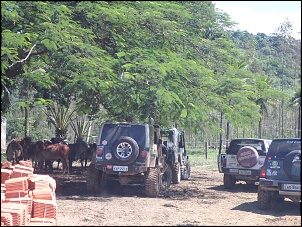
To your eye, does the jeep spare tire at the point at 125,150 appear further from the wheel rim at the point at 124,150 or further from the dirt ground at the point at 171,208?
the dirt ground at the point at 171,208

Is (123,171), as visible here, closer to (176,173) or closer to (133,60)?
(133,60)

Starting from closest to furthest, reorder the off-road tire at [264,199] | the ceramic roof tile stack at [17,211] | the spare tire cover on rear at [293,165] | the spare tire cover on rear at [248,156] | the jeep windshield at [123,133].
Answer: the ceramic roof tile stack at [17,211]
the spare tire cover on rear at [293,165]
the off-road tire at [264,199]
the jeep windshield at [123,133]
the spare tire cover on rear at [248,156]

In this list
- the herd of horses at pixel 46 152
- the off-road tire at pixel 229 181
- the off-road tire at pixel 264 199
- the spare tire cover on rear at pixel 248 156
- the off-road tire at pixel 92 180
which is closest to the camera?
the off-road tire at pixel 264 199

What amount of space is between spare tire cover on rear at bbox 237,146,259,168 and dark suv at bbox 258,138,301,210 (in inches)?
156

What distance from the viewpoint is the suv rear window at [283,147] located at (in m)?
11.8

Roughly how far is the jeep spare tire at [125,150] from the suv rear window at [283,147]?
13.1ft

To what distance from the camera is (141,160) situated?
577 inches

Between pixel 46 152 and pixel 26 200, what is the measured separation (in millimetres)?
11503

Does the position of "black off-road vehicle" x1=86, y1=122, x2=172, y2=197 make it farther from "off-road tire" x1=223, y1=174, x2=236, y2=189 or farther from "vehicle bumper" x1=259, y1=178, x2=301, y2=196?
"vehicle bumper" x1=259, y1=178, x2=301, y2=196

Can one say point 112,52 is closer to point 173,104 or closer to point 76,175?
point 173,104

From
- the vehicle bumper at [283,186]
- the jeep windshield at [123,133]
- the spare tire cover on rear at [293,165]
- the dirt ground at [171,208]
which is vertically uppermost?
the jeep windshield at [123,133]

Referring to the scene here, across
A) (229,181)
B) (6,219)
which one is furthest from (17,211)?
(229,181)

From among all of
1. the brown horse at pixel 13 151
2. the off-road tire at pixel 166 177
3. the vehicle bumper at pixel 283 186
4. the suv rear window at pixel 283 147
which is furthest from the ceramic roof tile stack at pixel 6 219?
the brown horse at pixel 13 151

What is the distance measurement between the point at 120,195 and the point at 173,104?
3.04 metres
